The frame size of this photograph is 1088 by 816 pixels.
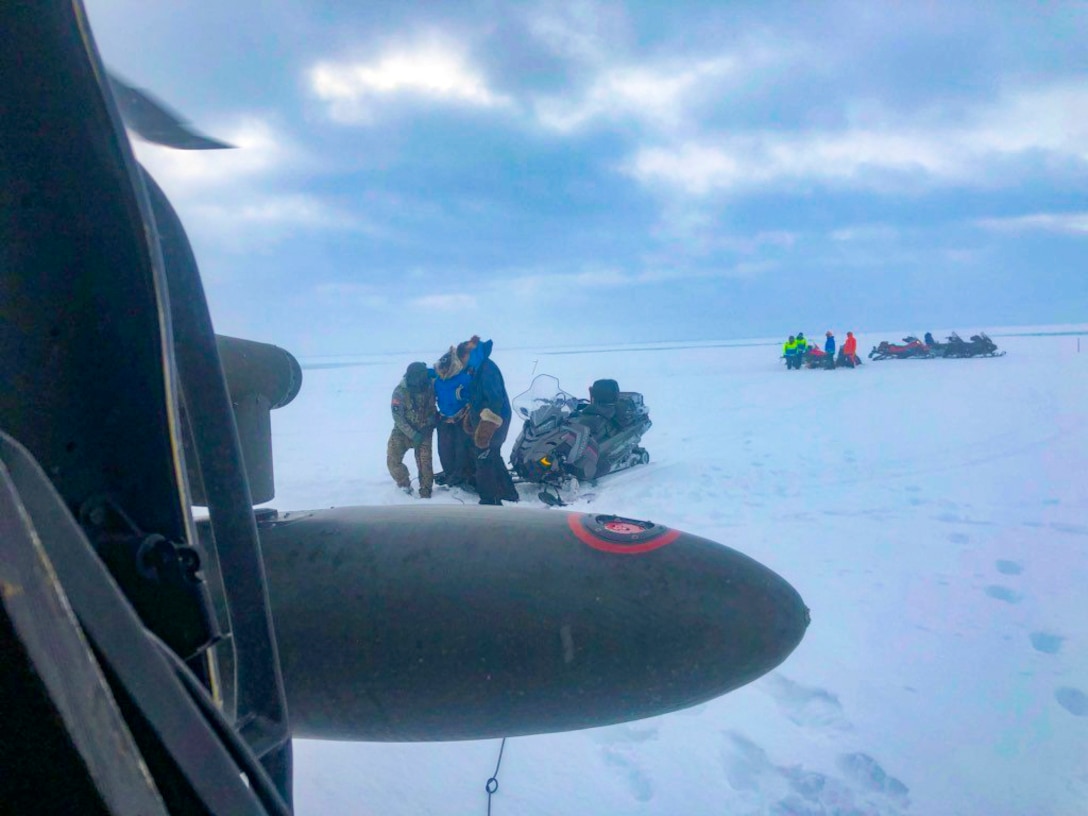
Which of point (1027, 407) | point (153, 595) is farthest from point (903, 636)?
point (1027, 407)

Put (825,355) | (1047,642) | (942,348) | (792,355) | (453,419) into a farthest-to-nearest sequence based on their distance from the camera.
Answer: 1. (942,348)
2. (792,355)
3. (825,355)
4. (453,419)
5. (1047,642)

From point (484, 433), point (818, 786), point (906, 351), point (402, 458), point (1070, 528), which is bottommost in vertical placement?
point (818, 786)

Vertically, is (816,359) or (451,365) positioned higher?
(451,365)

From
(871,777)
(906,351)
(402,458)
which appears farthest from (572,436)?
(906,351)

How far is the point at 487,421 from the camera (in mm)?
6512

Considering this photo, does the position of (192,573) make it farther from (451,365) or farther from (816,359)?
(816,359)

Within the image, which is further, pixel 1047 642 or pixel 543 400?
pixel 543 400

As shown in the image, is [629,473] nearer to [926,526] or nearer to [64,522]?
[926,526]

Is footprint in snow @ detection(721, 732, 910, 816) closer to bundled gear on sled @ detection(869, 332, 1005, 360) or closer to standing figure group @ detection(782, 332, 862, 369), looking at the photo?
standing figure group @ detection(782, 332, 862, 369)

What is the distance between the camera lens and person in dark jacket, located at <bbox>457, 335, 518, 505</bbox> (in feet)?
21.4

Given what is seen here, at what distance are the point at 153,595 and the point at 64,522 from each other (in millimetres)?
463

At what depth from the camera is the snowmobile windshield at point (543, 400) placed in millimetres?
7949

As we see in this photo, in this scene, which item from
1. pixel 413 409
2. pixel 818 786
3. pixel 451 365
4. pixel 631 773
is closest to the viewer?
pixel 818 786

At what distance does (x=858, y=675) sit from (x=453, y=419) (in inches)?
185
